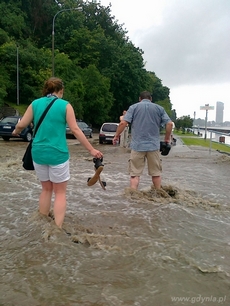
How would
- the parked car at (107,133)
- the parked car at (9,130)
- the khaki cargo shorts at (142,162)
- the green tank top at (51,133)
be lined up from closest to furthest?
the green tank top at (51,133) → the khaki cargo shorts at (142,162) → the parked car at (9,130) → the parked car at (107,133)

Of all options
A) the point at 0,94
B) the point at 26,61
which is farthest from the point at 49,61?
the point at 0,94

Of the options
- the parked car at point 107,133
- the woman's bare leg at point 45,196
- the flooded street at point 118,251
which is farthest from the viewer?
the parked car at point 107,133

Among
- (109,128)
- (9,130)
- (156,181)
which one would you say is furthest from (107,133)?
(156,181)

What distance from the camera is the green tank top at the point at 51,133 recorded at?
13.9 feet

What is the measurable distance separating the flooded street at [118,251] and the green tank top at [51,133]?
35.9 inches

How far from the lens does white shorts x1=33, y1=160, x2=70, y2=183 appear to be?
4.33 metres

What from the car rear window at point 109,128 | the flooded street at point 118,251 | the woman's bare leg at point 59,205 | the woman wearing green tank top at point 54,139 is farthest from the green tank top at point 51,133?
the car rear window at point 109,128

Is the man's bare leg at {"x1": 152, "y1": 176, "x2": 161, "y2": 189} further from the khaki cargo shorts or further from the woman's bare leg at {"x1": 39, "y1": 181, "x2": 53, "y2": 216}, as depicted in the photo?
the woman's bare leg at {"x1": 39, "y1": 181, "x2": 53, "y2": 216}

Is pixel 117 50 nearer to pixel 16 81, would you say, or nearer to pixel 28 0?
pixel 28 0

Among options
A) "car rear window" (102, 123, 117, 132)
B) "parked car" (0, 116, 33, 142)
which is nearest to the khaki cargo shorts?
"parked car" (0, 116, 33, 142)

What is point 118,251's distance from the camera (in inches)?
157

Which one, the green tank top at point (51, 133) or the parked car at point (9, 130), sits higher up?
the green tank top at point (51, 133)

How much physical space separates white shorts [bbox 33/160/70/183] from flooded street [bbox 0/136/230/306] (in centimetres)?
62

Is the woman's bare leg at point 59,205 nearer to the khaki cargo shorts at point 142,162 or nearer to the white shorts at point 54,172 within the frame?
the white shorts at point 54,172
